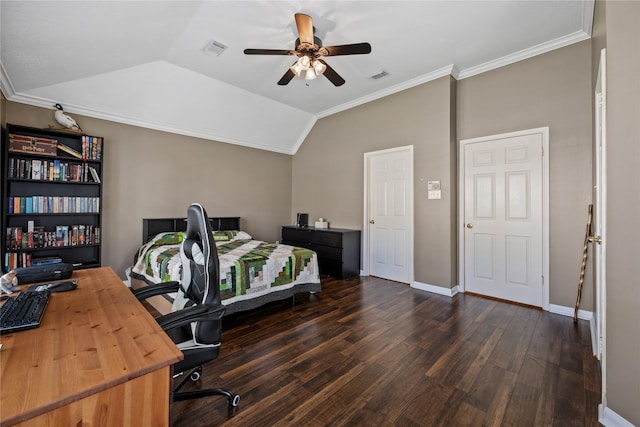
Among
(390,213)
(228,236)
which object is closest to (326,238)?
(390,213)

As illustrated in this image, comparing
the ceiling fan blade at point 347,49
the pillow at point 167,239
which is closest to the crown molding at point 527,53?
the ceiling fan blade at point 347,49

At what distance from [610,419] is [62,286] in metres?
3.06

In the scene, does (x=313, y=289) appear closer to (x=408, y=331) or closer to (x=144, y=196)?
(x=408, y=331)

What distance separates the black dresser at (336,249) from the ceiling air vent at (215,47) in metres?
2.94

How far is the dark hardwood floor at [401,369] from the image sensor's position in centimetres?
164

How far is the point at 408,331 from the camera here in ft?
8.88

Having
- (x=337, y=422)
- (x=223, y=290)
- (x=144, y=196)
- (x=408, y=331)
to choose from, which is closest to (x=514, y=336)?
(x=408, y=331)

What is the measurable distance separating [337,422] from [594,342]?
2383mm

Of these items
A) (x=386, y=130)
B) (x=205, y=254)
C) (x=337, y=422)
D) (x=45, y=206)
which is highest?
(x=386, y=130)

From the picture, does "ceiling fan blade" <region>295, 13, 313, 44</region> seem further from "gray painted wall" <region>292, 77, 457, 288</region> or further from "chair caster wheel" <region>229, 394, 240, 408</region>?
"chair caster wheel" <region>229, 394, 240, 408</region>

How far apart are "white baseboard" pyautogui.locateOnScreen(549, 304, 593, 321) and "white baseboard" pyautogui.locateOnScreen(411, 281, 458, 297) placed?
3.33 ft

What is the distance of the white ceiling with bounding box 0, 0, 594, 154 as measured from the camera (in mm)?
2404

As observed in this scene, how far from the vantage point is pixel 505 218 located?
353 centimetres

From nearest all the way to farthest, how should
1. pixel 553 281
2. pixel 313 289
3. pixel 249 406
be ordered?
pixel 249 406, pixel 553 281, pixel 313 289
